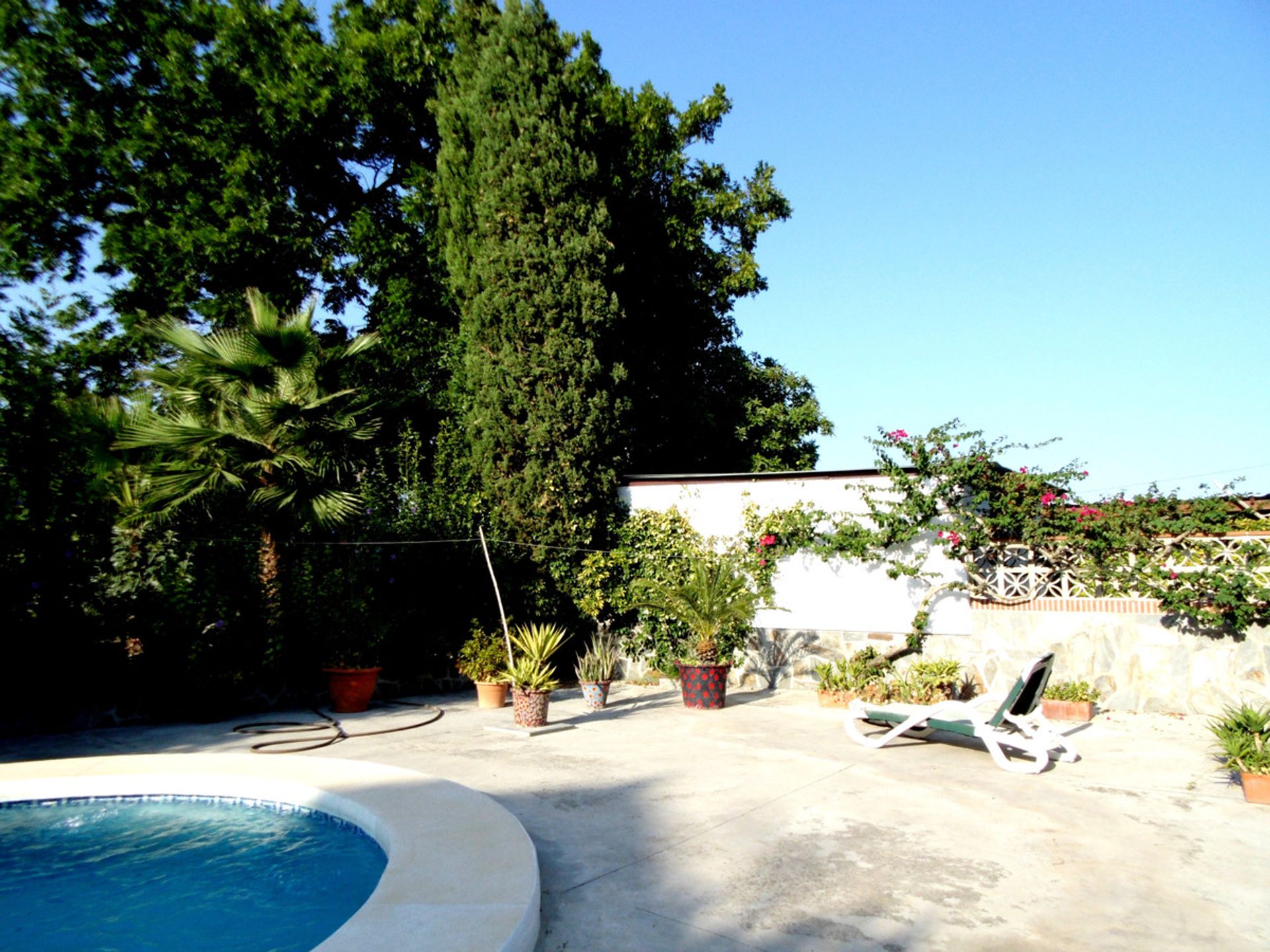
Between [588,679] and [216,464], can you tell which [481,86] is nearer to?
[216,464]

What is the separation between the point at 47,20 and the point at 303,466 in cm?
1422

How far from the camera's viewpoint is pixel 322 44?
17688mm

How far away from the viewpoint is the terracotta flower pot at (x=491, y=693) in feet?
34.7

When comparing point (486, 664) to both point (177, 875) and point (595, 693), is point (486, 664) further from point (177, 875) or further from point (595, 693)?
point (177, 875)

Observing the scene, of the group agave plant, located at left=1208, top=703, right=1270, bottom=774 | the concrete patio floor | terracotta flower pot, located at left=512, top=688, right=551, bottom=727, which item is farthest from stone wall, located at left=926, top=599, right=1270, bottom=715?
terracotta flower pot, located at left=512, top=688, right=551, bottom=727

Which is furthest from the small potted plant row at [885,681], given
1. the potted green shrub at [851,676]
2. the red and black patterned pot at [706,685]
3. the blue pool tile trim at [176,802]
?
the blue pool tile trim at [176,802]

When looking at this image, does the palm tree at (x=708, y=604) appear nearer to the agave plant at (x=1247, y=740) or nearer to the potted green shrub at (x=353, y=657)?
the potted green shrub at (x=353, y=657)

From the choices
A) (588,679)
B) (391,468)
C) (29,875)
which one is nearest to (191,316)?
(391,468)

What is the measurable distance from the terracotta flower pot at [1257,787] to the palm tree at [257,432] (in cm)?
906

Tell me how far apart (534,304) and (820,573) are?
5.81 meters

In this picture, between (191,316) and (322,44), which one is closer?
(191,316)

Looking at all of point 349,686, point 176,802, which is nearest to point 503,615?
point 349,686

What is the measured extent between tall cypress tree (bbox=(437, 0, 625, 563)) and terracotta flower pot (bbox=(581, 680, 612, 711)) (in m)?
2.59

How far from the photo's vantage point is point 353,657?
1047 cm
